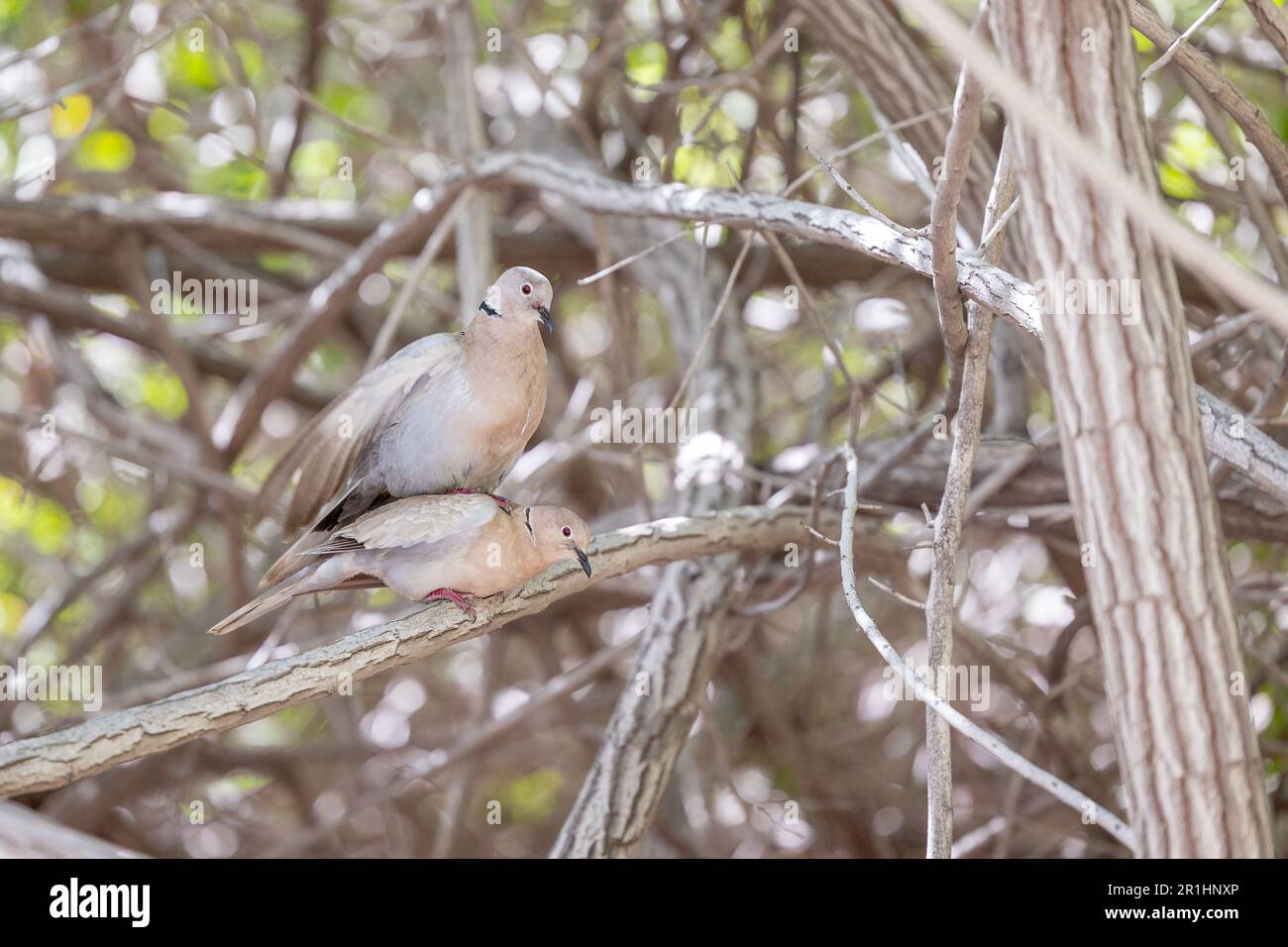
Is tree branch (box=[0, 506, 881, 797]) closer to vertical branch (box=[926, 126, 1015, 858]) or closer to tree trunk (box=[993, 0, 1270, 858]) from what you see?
vertical branch (box=[926, 126, 1015, 858])

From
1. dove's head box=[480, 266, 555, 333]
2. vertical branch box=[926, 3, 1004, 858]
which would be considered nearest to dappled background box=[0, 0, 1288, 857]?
dove's head box=[480, 266, 555, 333]

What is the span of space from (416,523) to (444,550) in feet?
0.34

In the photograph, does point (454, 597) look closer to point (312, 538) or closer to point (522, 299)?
point (312, 538)

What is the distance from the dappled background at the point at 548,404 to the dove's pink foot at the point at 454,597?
1.32 m

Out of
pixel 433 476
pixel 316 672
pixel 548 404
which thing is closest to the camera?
pixel 316 672

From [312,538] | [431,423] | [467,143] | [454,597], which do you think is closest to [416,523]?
[454,597]

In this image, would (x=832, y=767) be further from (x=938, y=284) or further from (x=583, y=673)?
(x=938, y=284)

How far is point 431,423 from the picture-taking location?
3.30 m

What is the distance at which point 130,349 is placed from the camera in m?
6.66

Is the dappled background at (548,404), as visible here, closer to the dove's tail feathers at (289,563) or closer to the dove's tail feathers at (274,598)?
the dove's tail feathers at (289,563)

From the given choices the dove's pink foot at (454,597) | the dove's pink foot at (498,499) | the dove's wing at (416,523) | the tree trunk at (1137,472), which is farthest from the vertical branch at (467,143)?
the tree trunk at (1137,472)

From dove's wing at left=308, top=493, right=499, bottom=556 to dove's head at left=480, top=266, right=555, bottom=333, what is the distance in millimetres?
519

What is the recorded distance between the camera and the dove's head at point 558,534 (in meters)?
3.13
